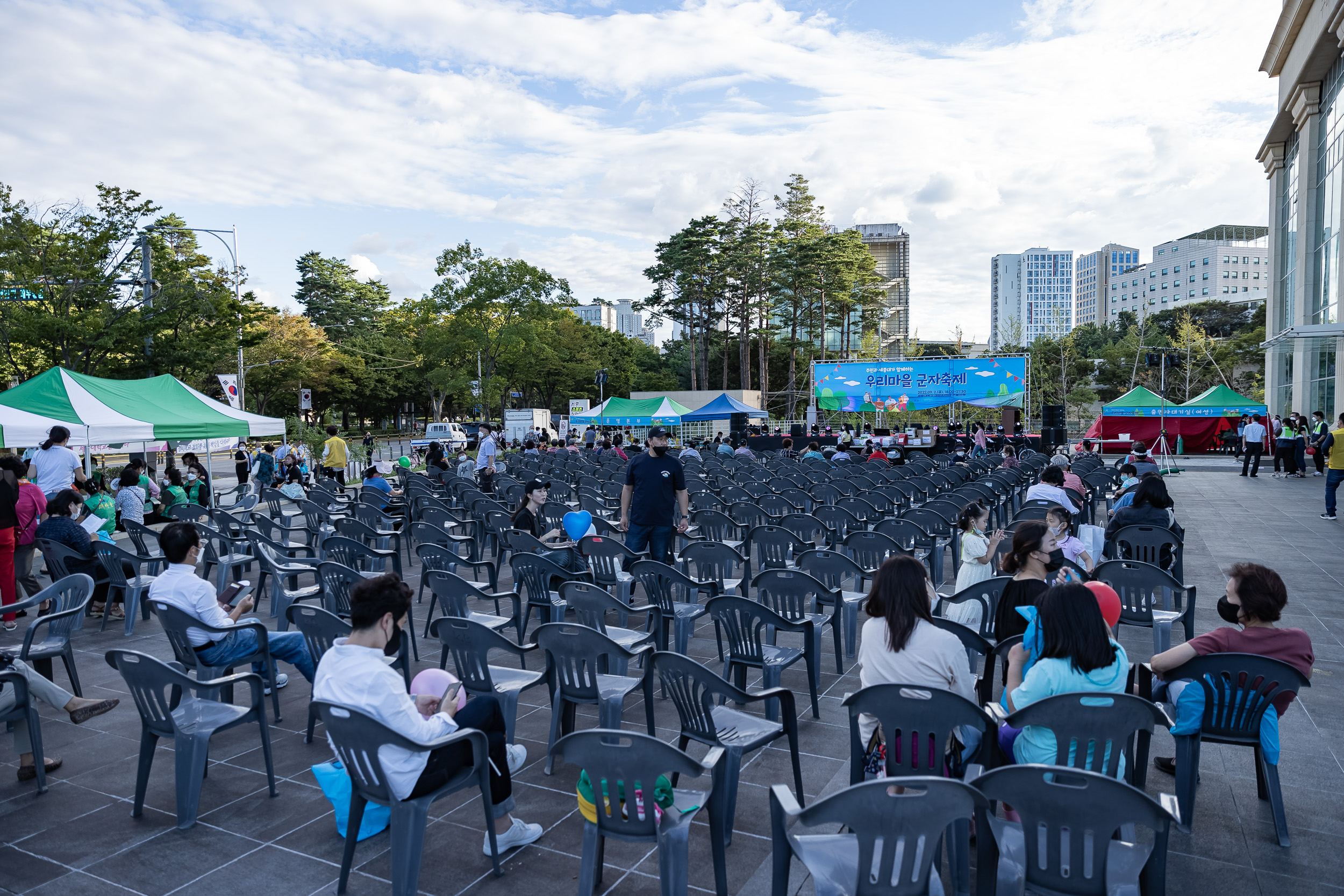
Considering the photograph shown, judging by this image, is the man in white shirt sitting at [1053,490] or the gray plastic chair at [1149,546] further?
the man in white shirt sitting at [1053,490]

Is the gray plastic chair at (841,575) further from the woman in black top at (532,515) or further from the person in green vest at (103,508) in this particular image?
the person in green vest at (103,508)

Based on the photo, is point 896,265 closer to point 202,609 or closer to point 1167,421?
point 1167,421

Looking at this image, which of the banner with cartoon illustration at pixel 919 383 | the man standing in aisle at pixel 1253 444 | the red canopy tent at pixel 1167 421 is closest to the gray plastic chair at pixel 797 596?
the man standing in aisle at pixel 1253 444

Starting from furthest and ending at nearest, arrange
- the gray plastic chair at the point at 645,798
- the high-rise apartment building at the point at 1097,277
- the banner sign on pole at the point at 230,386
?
the high-rise apartment building at the point at 1097,277
the banner sign on pole at the point at 230,386
the gray plastic chair at the point at 645,798

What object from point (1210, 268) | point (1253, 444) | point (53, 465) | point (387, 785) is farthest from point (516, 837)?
point (1210, 268)

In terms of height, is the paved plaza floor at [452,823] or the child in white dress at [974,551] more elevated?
the child in white dress at [974,551]

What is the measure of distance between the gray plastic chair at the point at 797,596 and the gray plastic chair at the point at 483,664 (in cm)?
168

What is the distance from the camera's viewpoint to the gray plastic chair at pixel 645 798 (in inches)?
93.4

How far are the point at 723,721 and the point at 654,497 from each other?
3638 mm

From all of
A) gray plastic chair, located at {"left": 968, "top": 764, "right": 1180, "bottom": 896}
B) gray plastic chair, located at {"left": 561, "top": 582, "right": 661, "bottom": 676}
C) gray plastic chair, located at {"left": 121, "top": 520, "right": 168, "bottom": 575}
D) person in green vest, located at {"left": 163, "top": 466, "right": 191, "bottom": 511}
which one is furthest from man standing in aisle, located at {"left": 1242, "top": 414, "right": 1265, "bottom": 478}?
person in green vest, located at {"left": 163, "top": 466, "right": 191, "bottom": 511}

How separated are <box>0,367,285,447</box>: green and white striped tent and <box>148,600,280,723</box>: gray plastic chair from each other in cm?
668

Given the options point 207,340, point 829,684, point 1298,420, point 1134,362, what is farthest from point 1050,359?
point 829,684

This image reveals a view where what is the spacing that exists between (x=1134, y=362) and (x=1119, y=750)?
195 feet

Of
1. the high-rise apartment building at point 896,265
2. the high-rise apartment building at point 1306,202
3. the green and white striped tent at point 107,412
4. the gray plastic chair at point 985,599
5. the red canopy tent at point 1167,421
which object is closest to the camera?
the gray plastic chair at point 985,599
